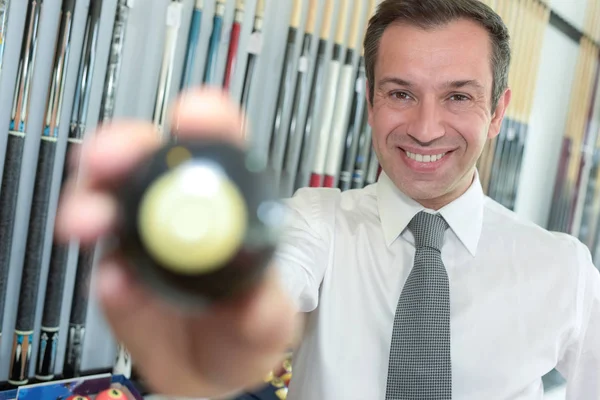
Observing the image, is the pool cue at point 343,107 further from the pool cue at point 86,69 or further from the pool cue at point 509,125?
the pool cue at point 509,125

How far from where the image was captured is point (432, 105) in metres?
0.93

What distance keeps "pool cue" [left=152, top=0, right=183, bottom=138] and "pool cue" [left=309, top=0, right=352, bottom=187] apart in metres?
0.48

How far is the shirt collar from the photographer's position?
3.17 feet

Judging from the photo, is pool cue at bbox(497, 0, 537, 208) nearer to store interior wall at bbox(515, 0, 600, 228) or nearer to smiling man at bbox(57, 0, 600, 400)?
store interior wall at bbox(515, 0, 600, 228)

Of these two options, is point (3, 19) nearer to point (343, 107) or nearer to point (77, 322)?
point (77, 322)

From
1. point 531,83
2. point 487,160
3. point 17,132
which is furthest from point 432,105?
point 531,83

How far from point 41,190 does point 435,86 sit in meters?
0.84

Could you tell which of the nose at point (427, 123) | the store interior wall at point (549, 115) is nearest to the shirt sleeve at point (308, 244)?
the nose at point (427, 123)

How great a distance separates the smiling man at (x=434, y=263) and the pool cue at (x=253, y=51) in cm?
43

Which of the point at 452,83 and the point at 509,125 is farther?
the point at 509,125

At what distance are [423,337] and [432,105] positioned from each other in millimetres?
404

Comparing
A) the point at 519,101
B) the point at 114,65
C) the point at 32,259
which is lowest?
the point at 32,259

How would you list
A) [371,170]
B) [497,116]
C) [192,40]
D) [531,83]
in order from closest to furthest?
[497,116]
[192,40]
[371,170]
[531,83]

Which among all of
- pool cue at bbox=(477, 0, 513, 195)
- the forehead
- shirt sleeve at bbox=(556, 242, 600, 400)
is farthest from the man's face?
pool cue at bbox=(477, 0, 513, 195)
